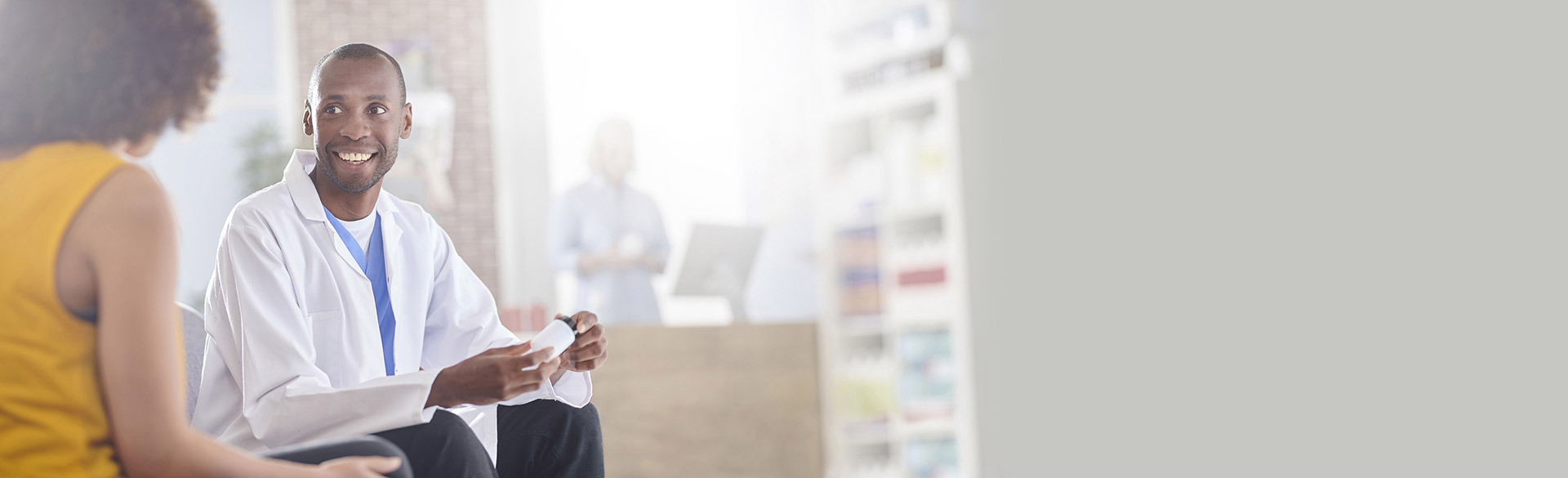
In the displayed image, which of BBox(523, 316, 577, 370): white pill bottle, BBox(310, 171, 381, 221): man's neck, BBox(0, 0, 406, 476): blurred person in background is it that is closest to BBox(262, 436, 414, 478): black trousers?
BBox(0, 0, 406, 476): blurred person in background

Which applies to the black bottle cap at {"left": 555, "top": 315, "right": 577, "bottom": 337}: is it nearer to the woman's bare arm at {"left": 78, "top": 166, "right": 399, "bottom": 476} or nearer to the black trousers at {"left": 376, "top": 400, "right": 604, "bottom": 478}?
the black trousers at {"left": 376, "top": 400, "right": 604, "bottom": 478}

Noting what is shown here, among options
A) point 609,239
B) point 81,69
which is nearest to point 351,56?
point 81,69

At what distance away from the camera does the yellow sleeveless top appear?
791 mm

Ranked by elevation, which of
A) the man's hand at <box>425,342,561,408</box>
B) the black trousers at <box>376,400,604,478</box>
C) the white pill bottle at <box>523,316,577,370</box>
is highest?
the white pill bottle at <box>523,316,577,370</box>

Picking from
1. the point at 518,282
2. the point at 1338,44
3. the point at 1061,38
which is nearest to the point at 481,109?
the point at 518,282

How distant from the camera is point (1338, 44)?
2570 millimetres

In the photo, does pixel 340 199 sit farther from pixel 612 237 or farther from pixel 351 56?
pixel 612 237

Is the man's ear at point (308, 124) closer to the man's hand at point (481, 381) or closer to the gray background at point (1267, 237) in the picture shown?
the man's hand at point (481, 381)

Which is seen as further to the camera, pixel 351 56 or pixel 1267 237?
pixel 1267 237

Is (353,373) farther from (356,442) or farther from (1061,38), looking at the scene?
(1061,38)

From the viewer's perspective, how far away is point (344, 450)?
0.99m

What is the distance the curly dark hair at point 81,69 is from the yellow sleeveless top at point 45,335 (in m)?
0.02

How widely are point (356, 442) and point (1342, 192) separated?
7.60ft

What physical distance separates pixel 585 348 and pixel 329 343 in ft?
0.96
